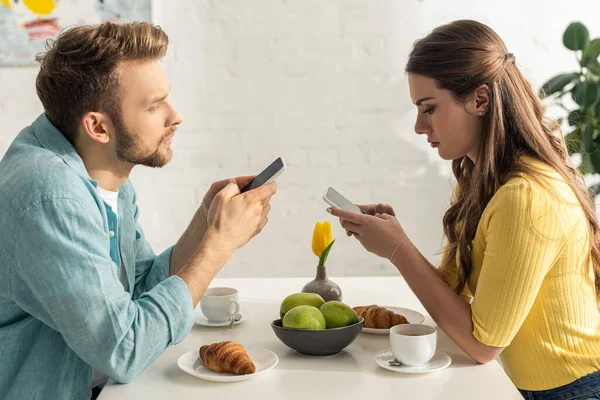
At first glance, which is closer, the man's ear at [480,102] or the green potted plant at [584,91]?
the man's ear at [480,102]

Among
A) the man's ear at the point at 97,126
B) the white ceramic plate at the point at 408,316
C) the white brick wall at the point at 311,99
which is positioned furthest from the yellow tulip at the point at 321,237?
the white brick wall at the point at 311,99

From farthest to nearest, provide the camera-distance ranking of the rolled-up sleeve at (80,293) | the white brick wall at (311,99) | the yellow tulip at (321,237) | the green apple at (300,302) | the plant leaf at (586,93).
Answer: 1. the white brick wall at (311,99)
2. the plant leaf at (586,93)
3. the yellow tulip at (321,237)
4. the green apple at (300,302)
5. the rolled-up sleeve at (80,293)

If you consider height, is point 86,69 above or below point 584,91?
above

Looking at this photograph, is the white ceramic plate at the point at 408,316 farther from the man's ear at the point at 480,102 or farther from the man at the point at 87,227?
the man's ear at the point at 480,102

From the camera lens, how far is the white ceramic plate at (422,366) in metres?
1.22

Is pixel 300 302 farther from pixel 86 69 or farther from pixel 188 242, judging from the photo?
pixel 86 69

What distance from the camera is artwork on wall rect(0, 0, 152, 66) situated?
292cm

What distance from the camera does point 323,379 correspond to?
1200 mm

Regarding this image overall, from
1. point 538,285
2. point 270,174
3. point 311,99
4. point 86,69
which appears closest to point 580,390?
point 538,285

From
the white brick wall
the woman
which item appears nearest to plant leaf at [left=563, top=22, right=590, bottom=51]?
the white brick wall

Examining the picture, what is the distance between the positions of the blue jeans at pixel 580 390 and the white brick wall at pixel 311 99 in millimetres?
1607

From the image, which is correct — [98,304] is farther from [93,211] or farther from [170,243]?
[170,243]

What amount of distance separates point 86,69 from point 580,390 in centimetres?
116

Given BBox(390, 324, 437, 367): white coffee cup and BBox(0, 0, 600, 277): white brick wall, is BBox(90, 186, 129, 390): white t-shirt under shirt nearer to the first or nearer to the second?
BBox(390, 324, 437, 367): white coffee cup
